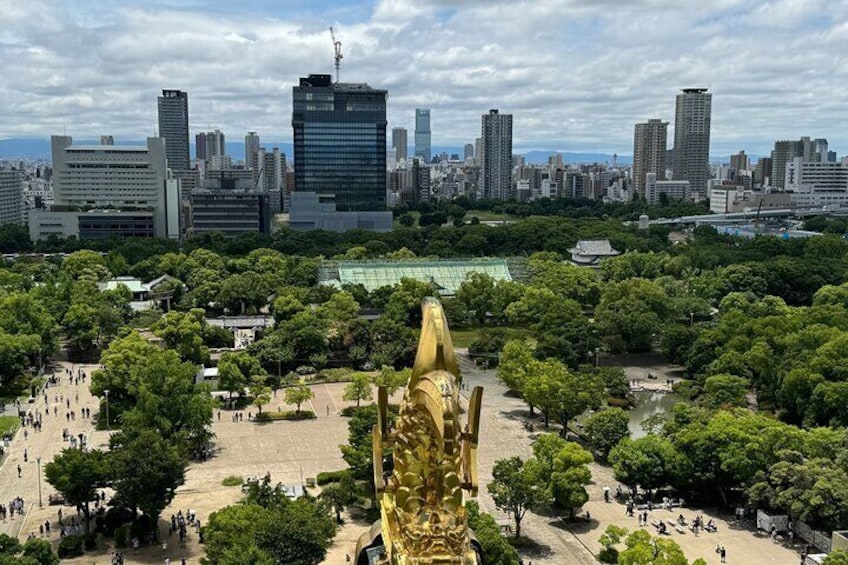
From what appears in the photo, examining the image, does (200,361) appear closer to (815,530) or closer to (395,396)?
(395,396)

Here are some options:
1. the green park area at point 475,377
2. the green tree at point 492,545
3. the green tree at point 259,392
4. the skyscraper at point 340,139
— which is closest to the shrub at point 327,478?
the green park area at point 475,377

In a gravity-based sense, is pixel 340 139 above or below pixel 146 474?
above

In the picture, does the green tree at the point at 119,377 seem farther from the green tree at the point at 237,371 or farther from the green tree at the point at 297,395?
the green tree at the point at 297,395

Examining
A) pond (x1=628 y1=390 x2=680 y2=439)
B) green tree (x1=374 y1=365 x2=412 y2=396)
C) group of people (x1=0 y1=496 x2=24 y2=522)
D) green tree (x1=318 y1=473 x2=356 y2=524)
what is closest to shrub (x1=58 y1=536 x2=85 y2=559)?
group of people (x1=0 y1=496 x2=24 y2=522)

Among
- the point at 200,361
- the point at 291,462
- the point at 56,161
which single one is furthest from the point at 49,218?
the point at 291,462

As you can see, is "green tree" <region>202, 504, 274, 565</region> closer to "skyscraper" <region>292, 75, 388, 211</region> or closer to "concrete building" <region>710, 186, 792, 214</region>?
"skyscraper" <region>292, 75, 388, 211</region>

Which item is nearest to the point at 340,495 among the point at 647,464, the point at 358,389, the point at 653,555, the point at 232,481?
the point at 232,481

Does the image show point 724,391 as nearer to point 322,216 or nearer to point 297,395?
point 297,395
